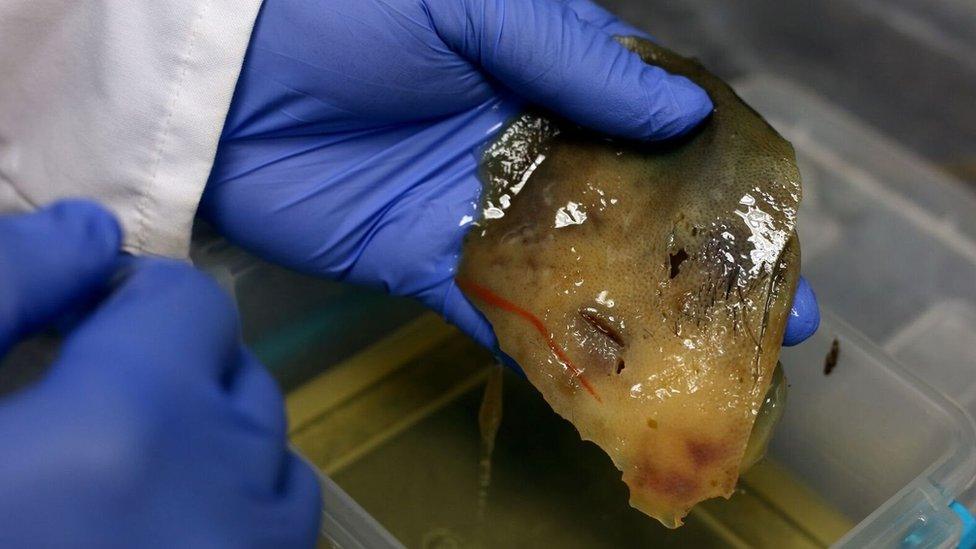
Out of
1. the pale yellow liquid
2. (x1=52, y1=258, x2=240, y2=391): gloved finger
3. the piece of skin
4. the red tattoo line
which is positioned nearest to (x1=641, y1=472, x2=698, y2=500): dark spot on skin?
the piece of skin

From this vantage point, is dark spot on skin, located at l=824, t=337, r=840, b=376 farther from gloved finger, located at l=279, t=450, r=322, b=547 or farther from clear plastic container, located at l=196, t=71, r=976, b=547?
gloved finger, located at l=279, t=450, r=322, b=547

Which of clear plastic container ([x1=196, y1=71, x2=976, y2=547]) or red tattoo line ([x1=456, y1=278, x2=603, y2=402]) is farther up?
red tattoo line ([x1=456, y1=278, x2=603, y2=402])

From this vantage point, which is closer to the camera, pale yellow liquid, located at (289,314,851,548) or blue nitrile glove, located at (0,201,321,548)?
blue nitrile glove, located at (0,201,321,548)

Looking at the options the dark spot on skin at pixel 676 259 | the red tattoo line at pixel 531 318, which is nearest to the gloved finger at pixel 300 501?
the red tattoo line at pixel 531 318

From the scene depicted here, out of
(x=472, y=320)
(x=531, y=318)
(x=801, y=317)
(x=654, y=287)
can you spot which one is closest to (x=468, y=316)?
(x=472, y=320)

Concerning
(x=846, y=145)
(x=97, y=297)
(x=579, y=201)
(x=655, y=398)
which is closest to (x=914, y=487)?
(x=655, y=398)

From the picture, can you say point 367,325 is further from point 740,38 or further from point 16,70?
point 740,38

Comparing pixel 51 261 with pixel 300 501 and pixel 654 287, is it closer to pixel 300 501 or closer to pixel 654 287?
pixel 300 501
